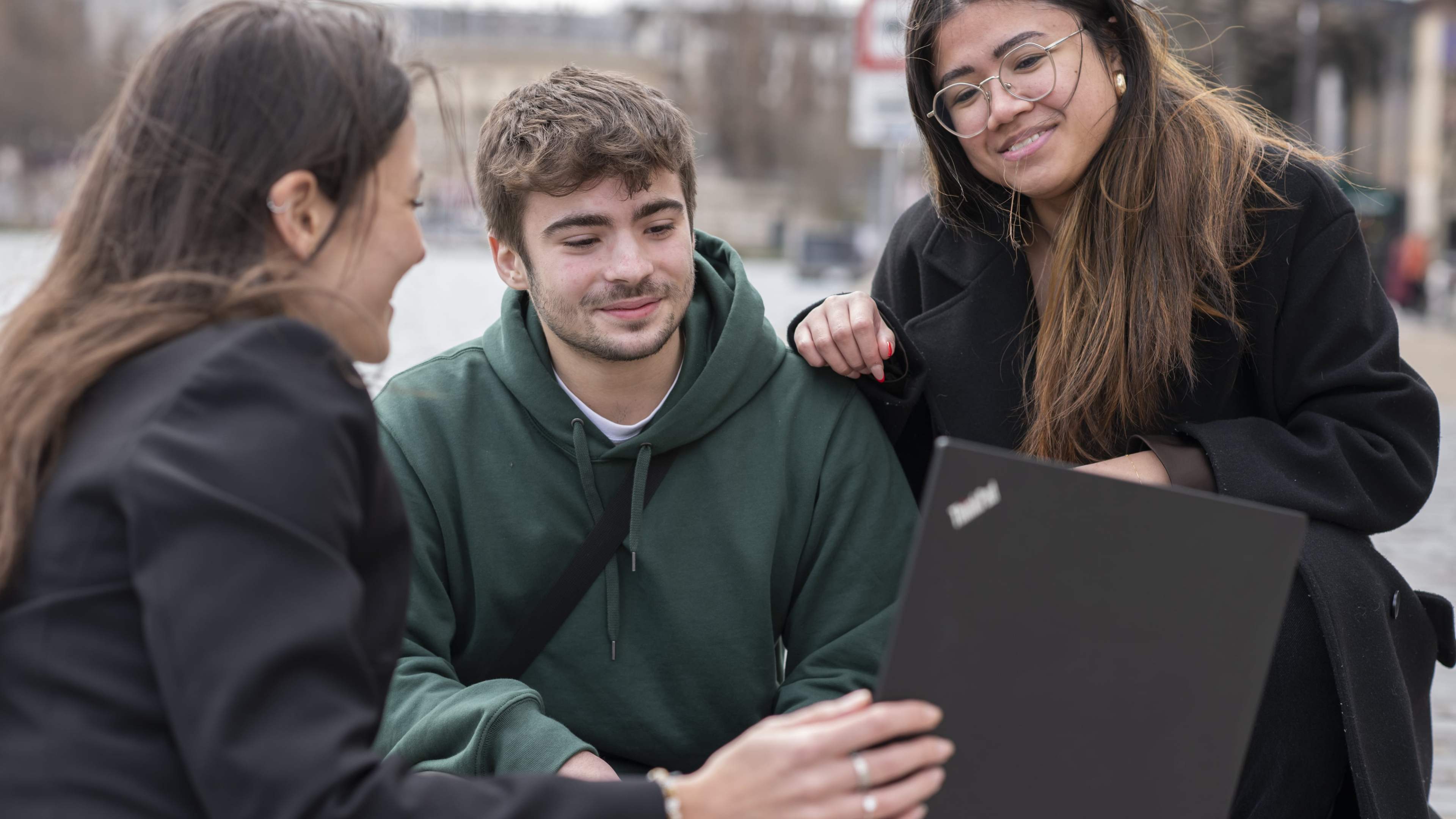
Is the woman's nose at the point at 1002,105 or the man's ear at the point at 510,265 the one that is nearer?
the woman's nose at the point at 1002,105

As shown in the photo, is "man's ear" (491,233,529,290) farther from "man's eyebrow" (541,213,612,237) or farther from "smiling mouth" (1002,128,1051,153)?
"smiling mouth" (1002,128,1051,153)

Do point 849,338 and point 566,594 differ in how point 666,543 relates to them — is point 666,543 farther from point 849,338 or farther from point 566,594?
→ point 849,338

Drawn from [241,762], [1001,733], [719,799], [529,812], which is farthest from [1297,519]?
[241,762]

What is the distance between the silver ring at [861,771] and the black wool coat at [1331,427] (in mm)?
1261

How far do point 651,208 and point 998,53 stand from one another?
2.44 feet

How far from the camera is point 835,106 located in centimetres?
6662

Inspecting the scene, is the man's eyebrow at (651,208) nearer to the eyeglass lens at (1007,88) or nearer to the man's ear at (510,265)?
the man's ear at (510,265)

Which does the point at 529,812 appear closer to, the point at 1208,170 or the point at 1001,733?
the point at 1001,733

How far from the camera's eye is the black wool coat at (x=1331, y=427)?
2.63 meters

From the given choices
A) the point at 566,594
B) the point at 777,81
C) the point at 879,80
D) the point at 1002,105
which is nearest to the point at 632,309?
the point at 566,594

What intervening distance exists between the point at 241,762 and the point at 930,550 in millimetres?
743

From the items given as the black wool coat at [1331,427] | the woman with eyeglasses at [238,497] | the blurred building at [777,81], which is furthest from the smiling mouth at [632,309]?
the blurred building at [777,81]

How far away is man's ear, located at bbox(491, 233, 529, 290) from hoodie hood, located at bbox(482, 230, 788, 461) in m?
0.03

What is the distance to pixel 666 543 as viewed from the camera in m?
2.83
